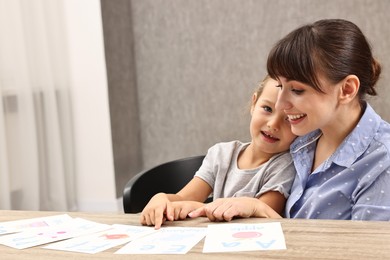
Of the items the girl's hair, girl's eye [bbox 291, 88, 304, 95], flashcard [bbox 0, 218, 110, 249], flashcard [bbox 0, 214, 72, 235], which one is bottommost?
flashcard [bbox 0, 214, 72, 235]

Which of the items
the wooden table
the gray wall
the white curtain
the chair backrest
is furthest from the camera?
the gray wall

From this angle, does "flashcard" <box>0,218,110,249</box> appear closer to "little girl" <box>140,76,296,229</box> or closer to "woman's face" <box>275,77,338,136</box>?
"little girl" <box>140,76,296,229</box>

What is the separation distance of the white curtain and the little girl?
5.86ft

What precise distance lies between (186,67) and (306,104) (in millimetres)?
2432

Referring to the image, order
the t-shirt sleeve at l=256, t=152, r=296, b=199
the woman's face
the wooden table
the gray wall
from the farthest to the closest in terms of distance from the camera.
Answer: the gray wall
the t-shirt sleeve at l=256, t=152, r=296, b=199
the woman's face
the wooden table

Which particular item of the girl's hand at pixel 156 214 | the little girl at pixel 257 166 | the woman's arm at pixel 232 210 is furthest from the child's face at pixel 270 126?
the girl's hand at pixel 156 214

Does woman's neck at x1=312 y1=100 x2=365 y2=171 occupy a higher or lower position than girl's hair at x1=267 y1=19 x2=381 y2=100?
lower

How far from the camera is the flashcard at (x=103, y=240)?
3.91ft

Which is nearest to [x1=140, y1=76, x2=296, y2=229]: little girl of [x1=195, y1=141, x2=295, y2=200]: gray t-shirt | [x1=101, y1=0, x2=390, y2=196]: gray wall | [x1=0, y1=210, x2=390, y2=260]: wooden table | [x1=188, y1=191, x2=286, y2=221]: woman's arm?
[x1=195, y1=141, x2=295, y2=200]: gray t-shirt

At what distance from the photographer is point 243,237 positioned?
1.19m

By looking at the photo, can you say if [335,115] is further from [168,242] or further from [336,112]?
[168,242]

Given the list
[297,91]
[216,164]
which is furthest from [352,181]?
[216,164]

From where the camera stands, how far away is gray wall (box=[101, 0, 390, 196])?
11.9ft

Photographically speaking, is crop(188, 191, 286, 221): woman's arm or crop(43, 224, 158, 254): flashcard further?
crop(188, 191, 286, 221): woman's arm
